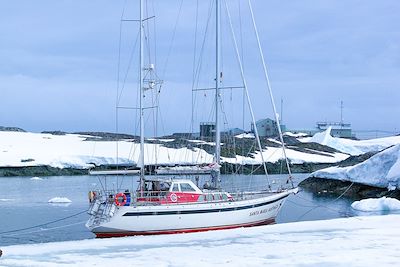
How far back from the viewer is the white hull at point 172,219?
21.6 metres

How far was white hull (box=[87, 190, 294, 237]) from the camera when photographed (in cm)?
2158

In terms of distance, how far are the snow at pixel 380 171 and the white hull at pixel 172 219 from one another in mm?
18154

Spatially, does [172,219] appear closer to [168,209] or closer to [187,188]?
[168,209]

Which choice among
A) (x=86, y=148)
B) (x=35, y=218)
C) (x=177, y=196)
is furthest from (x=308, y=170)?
(x=177, y=196)

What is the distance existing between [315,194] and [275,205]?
948 inches

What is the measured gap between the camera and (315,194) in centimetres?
4931

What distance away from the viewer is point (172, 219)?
22.0m

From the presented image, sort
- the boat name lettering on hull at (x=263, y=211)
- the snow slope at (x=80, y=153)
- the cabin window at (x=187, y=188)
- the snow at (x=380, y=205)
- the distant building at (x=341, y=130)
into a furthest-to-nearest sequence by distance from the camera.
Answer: the distant building at (x=341, y=130) < the snow slope at (x=80, y=153) < the snow at (x=380, y=205) < the boat name lettering on hull at (x=263, y=211) < the cabin window at (x=187, y=188)

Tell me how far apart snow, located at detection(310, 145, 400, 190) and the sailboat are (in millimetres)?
16762

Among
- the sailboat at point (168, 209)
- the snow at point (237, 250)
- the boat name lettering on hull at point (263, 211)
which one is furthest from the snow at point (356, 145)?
the snow at point (237, 250)

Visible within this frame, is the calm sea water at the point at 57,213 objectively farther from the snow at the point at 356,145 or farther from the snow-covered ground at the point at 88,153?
the snow at the point at 356,145

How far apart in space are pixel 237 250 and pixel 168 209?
7.21 m

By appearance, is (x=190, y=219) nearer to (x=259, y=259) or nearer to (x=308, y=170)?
(x=259, y=259)

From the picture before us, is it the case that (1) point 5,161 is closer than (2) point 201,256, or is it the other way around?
(2) point 201,256
